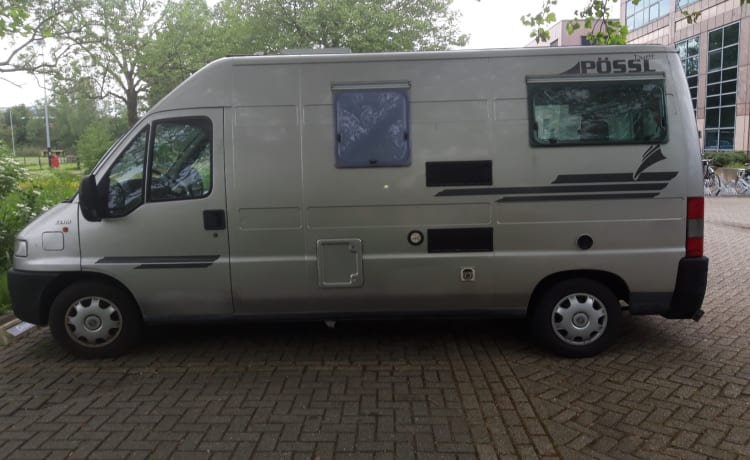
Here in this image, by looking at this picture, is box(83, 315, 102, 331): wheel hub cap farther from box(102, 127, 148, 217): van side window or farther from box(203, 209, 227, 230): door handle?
box(203, 209, 227, 230): door handle

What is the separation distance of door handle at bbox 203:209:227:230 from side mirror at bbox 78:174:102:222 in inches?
35.3

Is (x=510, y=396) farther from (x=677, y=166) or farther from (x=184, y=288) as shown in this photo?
(x=184, y=288)

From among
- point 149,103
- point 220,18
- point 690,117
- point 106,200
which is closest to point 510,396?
point 690,117

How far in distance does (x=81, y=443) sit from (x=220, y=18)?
3279 centimetres

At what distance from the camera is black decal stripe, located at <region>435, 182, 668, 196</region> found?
194 inches

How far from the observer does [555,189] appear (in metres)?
4.93

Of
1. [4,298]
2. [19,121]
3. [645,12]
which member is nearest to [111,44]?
[4,298]

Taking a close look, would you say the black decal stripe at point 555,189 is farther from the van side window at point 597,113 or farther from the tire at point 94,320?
the tire at point 94,320

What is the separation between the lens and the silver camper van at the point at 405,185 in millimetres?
4930

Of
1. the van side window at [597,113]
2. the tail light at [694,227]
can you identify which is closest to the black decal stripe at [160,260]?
the van side window at [597,113]

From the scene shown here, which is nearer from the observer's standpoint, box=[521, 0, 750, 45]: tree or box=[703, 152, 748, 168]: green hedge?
box=[521, 0, 750, 45]: tree

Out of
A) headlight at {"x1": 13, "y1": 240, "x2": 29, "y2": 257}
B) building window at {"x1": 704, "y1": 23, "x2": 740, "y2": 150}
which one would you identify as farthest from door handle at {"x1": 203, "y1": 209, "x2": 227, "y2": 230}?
building window at {"x1": 704, "y1": 23, "x2": 740, "y2": 150}

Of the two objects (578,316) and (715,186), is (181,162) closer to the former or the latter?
(578,316)

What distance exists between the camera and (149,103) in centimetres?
3603
